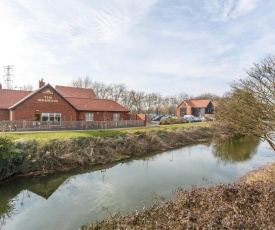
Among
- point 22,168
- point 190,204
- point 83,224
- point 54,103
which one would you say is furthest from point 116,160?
point 54,103

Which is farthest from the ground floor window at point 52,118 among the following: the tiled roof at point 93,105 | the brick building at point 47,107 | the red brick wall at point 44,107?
the tiled roof at point 93,105

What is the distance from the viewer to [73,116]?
92.3 feet

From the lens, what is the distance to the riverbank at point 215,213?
4891 mm

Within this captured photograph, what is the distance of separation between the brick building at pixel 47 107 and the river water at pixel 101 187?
13.1m

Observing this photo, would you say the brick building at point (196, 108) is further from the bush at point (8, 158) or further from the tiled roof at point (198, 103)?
the bush at point (8, 158)

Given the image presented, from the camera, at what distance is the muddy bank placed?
1312cm

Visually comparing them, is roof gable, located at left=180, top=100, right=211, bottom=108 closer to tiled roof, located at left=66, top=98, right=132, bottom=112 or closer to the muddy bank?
tiled roof, located at left=66, top=98, right=132, bottom=112

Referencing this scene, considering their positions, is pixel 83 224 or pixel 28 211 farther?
pixel 28 211

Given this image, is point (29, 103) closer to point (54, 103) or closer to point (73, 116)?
point (54, 103)

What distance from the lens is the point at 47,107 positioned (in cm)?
2616

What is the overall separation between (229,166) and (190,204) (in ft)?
35.5

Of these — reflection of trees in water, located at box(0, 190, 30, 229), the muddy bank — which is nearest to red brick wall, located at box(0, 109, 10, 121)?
Result: the muddy bank

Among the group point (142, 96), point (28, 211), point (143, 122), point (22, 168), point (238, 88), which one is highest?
point (142, 96)

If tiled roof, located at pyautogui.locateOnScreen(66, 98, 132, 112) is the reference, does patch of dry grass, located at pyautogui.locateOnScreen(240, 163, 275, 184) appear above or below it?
below
